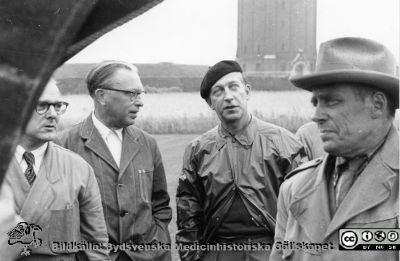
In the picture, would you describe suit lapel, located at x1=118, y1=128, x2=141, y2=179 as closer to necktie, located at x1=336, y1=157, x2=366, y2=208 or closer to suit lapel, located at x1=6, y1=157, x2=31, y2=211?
suit lapel, located at x1=6, y1=157, x2=31, y2=211

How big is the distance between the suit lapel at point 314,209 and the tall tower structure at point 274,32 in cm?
122

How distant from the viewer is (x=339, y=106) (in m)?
1.38

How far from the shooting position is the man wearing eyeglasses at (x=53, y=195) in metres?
1.80

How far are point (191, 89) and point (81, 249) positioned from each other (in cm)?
173

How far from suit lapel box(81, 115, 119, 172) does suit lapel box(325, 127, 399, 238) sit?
1247mm

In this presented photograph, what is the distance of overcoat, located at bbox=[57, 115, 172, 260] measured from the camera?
7.59 feet

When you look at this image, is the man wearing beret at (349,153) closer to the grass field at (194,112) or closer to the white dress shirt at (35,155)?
the white dress shirt at (35,155)

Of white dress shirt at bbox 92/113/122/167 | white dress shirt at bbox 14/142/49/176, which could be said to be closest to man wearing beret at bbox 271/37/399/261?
white dress shirt at bbox 14/142/49/176

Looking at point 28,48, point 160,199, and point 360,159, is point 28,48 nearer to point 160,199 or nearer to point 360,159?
point 360,159

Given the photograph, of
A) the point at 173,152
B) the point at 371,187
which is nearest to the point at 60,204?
the point at 371,187

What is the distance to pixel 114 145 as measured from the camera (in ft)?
8.04

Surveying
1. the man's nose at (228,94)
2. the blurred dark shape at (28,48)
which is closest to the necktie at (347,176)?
the blurred dark shape at (28,48)

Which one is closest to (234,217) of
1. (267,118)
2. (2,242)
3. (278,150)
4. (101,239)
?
(278,150)

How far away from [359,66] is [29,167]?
114 centimetres
